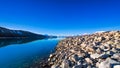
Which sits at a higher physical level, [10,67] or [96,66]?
[96,66]

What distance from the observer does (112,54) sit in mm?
12484

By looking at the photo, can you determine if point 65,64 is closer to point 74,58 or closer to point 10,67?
point 74,58

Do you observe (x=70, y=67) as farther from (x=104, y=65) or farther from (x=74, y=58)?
(x=104, y=65)

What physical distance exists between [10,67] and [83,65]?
9.30 meters

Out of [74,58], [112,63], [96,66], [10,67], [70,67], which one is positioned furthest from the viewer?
[10,67]

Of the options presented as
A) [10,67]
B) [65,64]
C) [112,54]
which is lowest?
[10,67]

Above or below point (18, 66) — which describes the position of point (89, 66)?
above

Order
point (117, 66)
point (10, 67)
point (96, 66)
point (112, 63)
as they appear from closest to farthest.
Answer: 1. point (117, 66)
2. point (112, 63)
3. point (96, 66)
4. point (10, 67)

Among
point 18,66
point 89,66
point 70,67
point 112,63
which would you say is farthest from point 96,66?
point 18,66

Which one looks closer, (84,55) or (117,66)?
(117,66)

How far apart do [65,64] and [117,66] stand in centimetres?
458

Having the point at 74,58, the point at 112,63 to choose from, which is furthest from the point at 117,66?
the point at 74,58

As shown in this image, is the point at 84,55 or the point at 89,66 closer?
the point at 89,66

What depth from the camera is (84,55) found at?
14.5 meters
